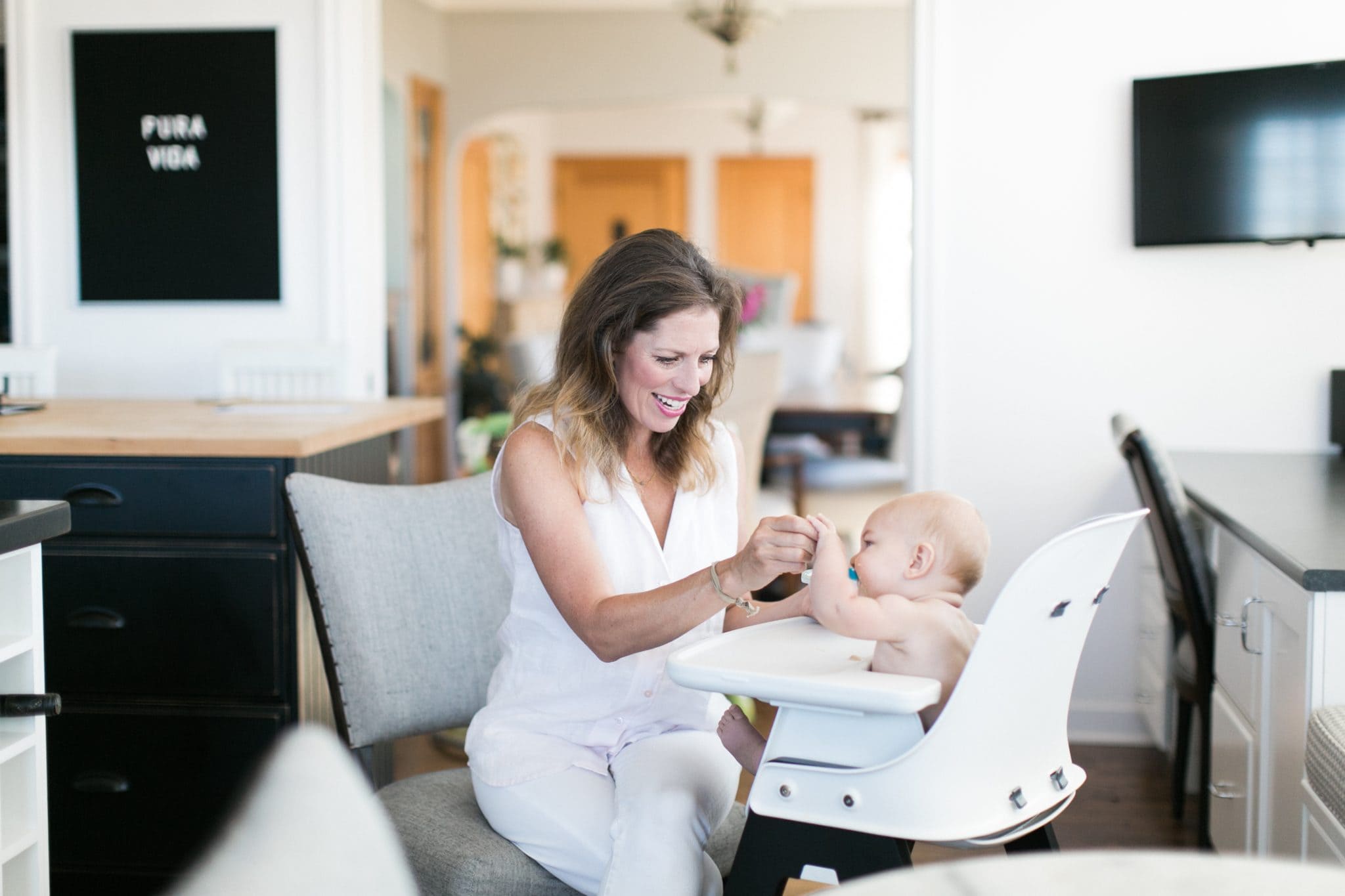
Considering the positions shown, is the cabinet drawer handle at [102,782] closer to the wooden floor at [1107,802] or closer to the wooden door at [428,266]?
the wooden floor at [1107,802]

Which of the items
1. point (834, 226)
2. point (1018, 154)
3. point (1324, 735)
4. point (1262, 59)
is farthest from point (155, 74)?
point (834, 226)

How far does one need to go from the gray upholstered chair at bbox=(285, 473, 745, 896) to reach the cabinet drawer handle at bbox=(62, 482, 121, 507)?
0.78 metres

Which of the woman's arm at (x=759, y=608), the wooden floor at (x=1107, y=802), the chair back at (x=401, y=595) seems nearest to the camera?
the woman's arm at (x=759, y=608)

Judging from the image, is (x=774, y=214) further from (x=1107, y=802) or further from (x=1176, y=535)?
(x=1176, y=535)

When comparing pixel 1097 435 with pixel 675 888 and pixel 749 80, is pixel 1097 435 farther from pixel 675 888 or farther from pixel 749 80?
pixel 749 80

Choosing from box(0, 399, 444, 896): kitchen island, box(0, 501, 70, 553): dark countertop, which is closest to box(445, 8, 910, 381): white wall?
box(0, 399, 444, 896): kitchen island

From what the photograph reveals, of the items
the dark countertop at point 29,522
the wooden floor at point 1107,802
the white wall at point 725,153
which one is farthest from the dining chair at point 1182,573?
the white wall at point 725,153

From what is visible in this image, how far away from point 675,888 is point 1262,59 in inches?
111

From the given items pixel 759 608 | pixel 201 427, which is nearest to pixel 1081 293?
pixel 759 608

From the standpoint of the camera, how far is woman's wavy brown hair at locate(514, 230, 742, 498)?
63.3 inches

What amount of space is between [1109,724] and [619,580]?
7.53 ft

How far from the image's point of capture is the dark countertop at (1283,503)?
5.99ft

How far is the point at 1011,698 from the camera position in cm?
124

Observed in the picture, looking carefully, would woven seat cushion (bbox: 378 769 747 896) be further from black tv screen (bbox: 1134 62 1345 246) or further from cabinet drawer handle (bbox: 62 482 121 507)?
black tv screen (bbox: 1134 62 1345 246)
